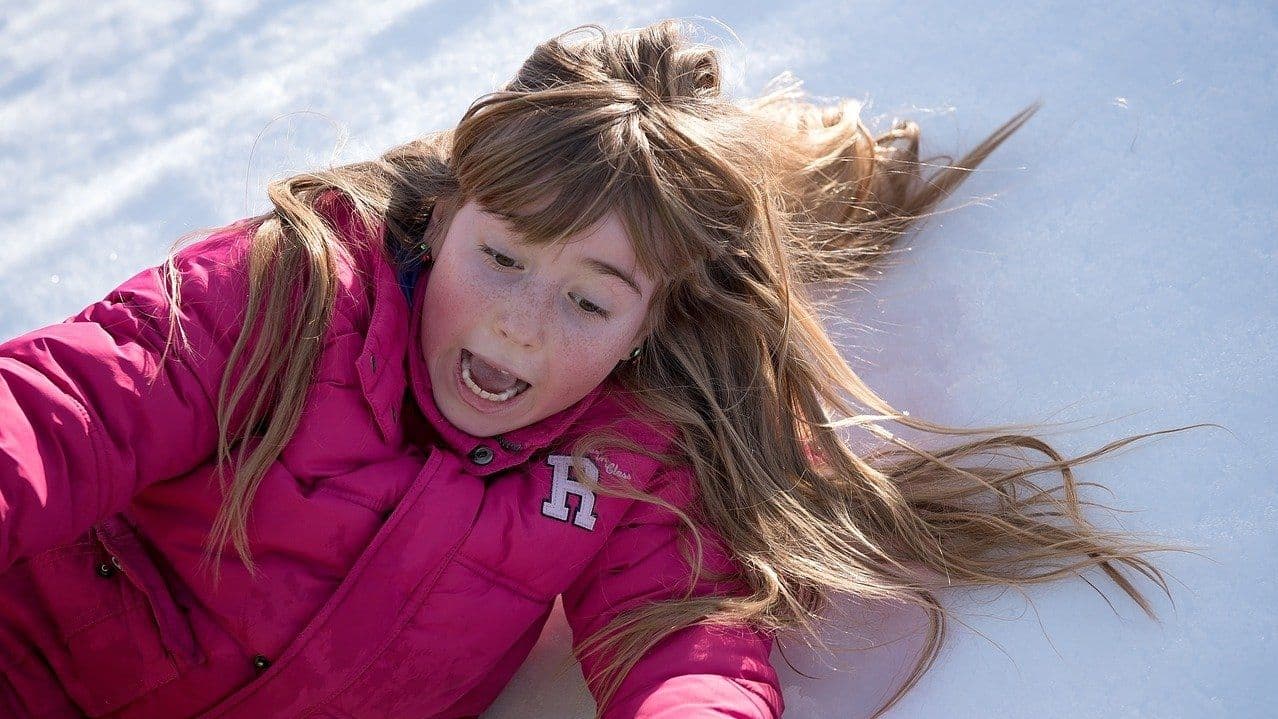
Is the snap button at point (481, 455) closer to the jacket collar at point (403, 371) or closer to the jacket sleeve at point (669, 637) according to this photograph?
the jacket collar at point (403, 371)

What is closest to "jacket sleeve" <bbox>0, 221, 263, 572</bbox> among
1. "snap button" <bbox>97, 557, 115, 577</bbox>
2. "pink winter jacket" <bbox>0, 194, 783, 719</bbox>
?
"pink winter jacket" <bbox>0, 194, 783, 719</bbox>

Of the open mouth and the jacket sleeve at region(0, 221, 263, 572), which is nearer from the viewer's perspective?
the jacket sleeve at region(0, 221, 263, 572)

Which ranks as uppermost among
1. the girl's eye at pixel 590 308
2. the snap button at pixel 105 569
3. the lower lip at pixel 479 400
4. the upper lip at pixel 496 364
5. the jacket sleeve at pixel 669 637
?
the girl's eye at pixel 590 308

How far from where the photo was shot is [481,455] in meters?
1.14

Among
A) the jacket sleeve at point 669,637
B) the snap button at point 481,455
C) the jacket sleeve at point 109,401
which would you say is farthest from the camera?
the snap button at point 481,455

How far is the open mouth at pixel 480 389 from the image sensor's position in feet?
3.69

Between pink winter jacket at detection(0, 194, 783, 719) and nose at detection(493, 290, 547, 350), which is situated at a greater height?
nose at detection(493, 290, 547, 350)

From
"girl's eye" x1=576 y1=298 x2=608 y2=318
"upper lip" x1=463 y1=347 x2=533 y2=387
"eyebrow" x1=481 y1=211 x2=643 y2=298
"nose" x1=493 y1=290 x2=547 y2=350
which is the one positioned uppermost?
"eyebrow" x1=481 y1=211 x2=643 y2=298

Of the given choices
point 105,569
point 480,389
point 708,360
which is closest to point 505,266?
point 480,389

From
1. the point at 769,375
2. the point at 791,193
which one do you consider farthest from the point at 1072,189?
the point at 769,375

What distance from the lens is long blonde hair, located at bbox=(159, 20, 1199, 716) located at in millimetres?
1082

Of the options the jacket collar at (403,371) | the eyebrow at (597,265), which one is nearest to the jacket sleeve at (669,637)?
the jacket collar at (403,371)

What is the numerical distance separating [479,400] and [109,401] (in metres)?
0.31

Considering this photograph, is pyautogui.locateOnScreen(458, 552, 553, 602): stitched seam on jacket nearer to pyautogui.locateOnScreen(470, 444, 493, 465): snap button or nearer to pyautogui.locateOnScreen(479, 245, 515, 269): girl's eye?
pyautogui.locateOnScreen(470, 444, 493, 465): snap button
